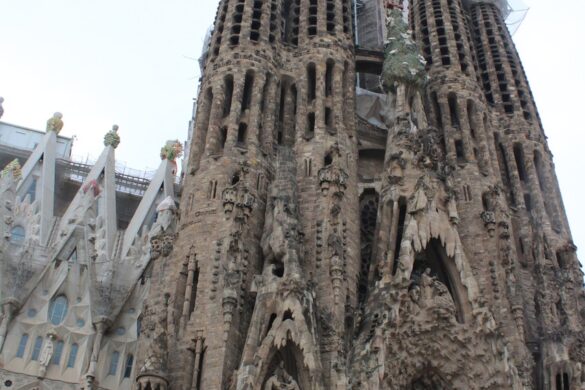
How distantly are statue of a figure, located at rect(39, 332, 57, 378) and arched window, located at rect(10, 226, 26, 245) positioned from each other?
18.4 feet

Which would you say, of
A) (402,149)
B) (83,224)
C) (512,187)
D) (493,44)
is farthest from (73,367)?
(493,44)

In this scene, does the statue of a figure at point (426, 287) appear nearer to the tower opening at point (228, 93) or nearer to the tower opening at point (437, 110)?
the tower opening at point (228, 93)

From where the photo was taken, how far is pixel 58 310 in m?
24.7

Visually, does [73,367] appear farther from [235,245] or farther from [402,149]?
[402,149]

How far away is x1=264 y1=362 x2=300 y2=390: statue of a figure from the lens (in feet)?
57.2

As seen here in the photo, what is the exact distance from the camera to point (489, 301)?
22828 millimetres

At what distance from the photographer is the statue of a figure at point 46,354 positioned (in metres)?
22.9

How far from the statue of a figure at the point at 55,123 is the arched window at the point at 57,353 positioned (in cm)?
1387

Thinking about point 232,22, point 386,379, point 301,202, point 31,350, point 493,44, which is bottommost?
point 386,379

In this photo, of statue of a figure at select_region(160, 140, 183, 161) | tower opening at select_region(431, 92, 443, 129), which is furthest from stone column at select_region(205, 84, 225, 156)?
statue of a figure at select_region(160, 140, 183, 161)

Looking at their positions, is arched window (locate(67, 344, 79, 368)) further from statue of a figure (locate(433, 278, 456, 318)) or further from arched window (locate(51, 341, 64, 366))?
statue of a figure (locate(433, 278, 456, 318))

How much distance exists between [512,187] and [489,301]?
6368 millimetres

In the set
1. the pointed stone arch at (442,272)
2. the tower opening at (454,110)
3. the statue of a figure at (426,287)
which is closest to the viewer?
the statue of a figure at (426,287)

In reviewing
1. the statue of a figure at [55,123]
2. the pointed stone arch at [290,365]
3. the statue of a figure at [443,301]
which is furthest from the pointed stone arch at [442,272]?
the statue of a figure at [55,123]
